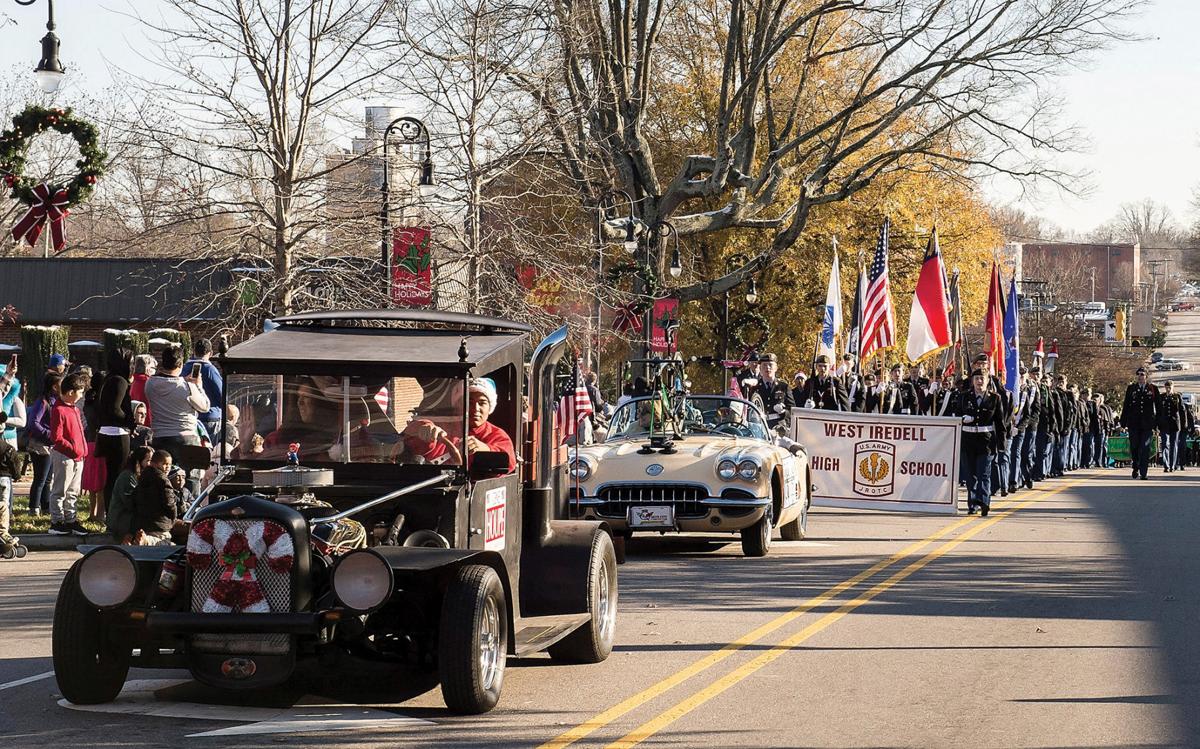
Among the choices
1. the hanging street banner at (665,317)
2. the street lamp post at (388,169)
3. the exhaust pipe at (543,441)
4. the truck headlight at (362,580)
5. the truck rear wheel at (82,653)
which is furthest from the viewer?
the hanging street banner at (665,317)

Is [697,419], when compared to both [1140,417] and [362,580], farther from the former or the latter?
[1140,417]

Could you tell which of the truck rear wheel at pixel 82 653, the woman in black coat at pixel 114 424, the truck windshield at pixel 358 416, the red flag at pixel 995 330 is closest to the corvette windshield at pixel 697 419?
the woman in black coat at pixel 114 424

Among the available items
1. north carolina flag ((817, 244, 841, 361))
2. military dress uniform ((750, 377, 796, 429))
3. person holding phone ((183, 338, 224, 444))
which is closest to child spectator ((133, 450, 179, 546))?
person holding phone ((183, 338, 224, 444))

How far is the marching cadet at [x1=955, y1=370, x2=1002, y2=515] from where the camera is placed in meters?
22.1

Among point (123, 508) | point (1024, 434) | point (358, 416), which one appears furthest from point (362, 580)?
point (1024, 434)

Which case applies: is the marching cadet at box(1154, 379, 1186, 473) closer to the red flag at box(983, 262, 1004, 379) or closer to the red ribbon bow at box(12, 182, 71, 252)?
the red flag at box(983, 262, 1004, 379)

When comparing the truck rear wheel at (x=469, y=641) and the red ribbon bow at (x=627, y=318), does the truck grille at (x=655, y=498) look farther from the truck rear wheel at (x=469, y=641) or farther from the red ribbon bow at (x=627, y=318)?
the red ribbon bow at (x=627, y=318)

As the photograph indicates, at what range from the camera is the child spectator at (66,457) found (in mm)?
16500

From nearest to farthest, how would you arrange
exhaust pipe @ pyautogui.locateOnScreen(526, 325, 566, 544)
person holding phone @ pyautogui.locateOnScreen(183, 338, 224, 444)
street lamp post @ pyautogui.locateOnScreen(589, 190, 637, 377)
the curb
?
exhaust pipe @ pyautogui.locateOnScreen(526, 325, 566, 544) < the curb < person holding phone @ pyautogui.locateOnScreen(183, 338, 224, 444) < street lamp post @ pyautogui.locateOnScreen(589, 190, 637, 377)

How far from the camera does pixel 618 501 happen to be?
51.4ft

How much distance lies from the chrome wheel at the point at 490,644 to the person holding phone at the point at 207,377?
953cm

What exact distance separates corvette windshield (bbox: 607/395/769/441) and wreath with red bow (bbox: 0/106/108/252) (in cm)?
679

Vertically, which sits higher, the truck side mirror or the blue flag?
the blue flag

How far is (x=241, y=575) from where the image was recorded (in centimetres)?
736
